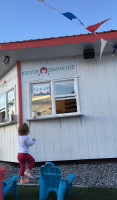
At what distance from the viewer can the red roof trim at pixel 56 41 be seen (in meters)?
5.48

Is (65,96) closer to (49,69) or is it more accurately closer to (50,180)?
(49,69)

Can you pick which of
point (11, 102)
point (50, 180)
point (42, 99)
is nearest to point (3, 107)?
point (11, 102)

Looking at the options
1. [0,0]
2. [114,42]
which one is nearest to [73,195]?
[114,42]

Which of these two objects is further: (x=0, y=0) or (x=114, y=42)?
(x=114, y=42)

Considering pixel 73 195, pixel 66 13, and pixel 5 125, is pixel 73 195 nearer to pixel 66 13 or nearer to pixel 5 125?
pixel 66 13

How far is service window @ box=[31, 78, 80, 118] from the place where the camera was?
6.09 meters

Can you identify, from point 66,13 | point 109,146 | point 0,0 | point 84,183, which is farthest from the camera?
point 109,146

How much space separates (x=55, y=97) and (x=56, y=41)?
5.63 feet

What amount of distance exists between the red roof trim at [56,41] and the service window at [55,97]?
1.23 metres

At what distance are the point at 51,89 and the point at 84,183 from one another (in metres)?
3.09

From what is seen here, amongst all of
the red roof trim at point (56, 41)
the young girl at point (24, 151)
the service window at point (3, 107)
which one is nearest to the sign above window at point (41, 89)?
the red roof trim at point (56, 41)

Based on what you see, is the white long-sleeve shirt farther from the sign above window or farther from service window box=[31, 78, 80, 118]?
the sign above window

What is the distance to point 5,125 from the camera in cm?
708

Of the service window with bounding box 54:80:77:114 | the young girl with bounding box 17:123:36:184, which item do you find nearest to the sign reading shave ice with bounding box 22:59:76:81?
the service window with bounding box 54:80:77:114
